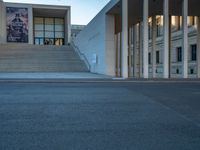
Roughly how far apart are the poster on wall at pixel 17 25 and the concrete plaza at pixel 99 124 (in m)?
41.7

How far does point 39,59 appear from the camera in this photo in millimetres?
31234

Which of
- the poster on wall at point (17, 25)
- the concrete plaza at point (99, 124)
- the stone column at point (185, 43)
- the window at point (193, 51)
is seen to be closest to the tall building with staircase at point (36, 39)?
the poster on wall at point (17, 25)

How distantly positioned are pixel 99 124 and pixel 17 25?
150 feet

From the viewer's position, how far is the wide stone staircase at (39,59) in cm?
2825

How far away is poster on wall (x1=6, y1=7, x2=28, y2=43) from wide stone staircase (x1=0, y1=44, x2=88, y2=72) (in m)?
11.3

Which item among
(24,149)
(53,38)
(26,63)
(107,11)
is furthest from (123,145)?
(53,38)

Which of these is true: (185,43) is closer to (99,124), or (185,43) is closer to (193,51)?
(193,51)

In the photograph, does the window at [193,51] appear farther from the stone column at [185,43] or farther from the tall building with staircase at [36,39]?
the tall building with staircase at [36,39]

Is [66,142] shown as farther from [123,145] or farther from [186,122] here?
[186,122]

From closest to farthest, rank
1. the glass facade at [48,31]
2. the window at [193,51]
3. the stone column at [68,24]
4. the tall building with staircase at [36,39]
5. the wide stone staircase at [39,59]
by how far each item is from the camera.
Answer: the window at [193,51]
the wide stone staircase at [39,59]
the tall building with staircase at [36,39]
the stone column at [68,24]
the glass facade at [48,31]

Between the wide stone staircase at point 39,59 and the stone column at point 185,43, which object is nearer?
the stone column at point 185,43

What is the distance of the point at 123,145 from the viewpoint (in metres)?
4.46

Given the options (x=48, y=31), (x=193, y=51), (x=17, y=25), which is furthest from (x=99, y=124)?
(x=48, y=31)

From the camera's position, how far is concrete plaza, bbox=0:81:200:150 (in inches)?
178
